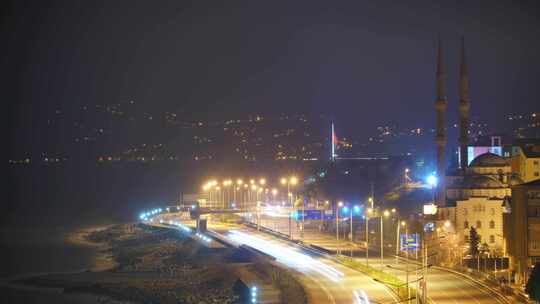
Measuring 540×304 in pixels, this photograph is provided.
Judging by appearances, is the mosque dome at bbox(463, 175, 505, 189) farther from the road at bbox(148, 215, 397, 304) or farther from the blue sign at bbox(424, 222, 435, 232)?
the road at bbox(148, 215, 397, 304)

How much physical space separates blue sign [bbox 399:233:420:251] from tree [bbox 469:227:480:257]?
3.11 m

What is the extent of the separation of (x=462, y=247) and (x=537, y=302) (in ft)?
66.8

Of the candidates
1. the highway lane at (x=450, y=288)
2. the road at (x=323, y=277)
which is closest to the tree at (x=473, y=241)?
the highway lane at (x=450, y=288)

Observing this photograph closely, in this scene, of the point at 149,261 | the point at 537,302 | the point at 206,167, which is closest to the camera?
the point at 537,302

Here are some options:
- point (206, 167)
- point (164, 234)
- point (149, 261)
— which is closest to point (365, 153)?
point (206, 167)

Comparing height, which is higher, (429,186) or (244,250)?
(429,186)

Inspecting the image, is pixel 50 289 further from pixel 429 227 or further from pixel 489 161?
pixel 489 161

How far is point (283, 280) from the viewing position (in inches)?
1416

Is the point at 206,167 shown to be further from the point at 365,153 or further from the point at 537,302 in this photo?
the point at 537,302

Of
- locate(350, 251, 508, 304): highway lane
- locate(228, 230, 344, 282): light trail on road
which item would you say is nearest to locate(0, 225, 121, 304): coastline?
locate(228, 230, 344, 282): light trail on road

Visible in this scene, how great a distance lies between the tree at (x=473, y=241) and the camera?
4328 centimetres

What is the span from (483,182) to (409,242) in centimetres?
1028

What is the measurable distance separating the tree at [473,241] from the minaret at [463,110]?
15.4m

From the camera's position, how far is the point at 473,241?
4409 cm
